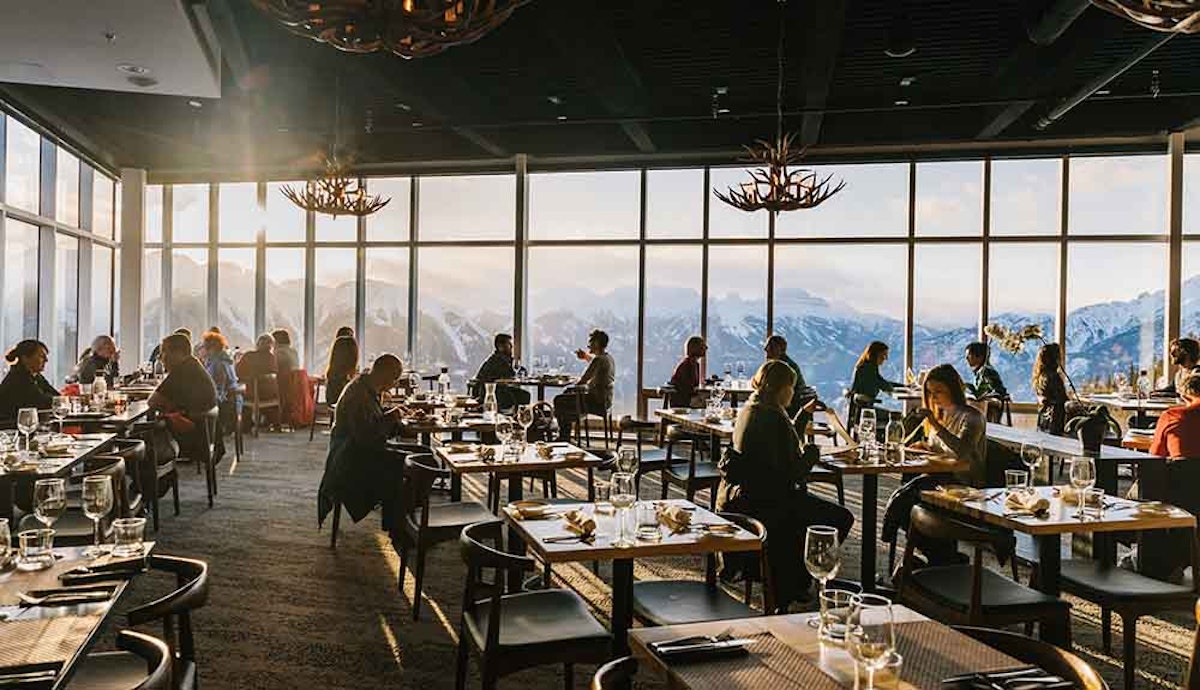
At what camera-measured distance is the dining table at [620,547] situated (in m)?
3.20

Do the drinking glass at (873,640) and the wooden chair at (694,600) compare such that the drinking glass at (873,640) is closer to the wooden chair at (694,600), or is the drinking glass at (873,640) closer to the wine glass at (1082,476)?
the wooden chair at (694,600)

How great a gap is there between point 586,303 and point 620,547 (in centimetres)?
1018

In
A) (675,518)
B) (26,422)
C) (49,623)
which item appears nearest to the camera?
(49,623)

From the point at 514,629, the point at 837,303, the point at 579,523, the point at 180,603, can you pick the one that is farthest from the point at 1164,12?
the point at 837,303

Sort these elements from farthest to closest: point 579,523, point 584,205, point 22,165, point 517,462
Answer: point 584,205
point 22,165
point 517,462
point 579,523

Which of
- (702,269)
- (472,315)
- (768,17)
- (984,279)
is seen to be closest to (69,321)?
(472,315)

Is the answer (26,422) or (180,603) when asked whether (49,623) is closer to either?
(180,603)

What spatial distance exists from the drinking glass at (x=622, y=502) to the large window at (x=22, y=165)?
32.4 feet

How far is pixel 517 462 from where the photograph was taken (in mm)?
5148

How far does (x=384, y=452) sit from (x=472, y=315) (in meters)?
7.92

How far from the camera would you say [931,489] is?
179 inches

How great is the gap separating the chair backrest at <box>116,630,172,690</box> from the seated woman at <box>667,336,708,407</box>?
7.65m

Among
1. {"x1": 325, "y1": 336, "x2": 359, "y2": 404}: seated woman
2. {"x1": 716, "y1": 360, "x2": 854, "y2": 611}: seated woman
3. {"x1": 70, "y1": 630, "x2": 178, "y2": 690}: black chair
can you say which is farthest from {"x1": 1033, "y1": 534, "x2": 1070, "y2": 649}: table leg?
{"x1": 325, "y1": 336, "x2": 359, "y2": 404}: seated woman

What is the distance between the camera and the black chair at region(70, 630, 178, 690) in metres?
2.28
